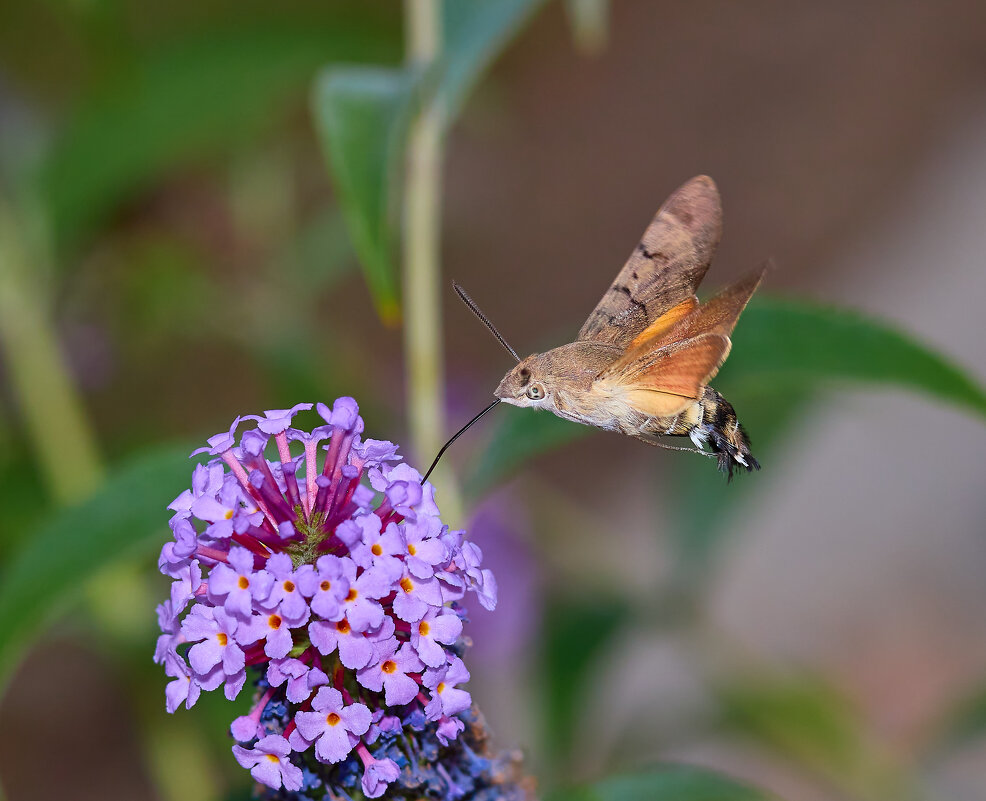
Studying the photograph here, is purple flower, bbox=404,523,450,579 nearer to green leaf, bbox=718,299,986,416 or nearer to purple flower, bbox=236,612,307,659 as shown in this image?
purple flower, bbox=236,612,307,659

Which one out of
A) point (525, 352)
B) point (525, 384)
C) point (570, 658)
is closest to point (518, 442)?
point (525, 384)

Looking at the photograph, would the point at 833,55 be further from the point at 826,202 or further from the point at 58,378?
the point at 58,378

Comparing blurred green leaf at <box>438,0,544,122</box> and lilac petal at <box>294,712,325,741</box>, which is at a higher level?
blurred green leaf at <box>438,0,544,122</box>

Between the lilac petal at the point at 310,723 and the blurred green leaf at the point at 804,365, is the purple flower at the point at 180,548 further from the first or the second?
the blurred green leaf at the point at 804,365

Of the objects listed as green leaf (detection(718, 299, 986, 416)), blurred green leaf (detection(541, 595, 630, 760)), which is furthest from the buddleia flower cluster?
blurred green leaf (detection(541, 595, 630, 760))

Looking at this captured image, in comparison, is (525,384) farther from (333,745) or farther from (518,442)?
(333,745)

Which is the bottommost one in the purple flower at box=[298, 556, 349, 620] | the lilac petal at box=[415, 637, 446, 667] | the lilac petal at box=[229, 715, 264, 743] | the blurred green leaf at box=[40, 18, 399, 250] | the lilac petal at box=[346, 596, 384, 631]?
the lilac petal at box=[415, 637, 446, 667]
